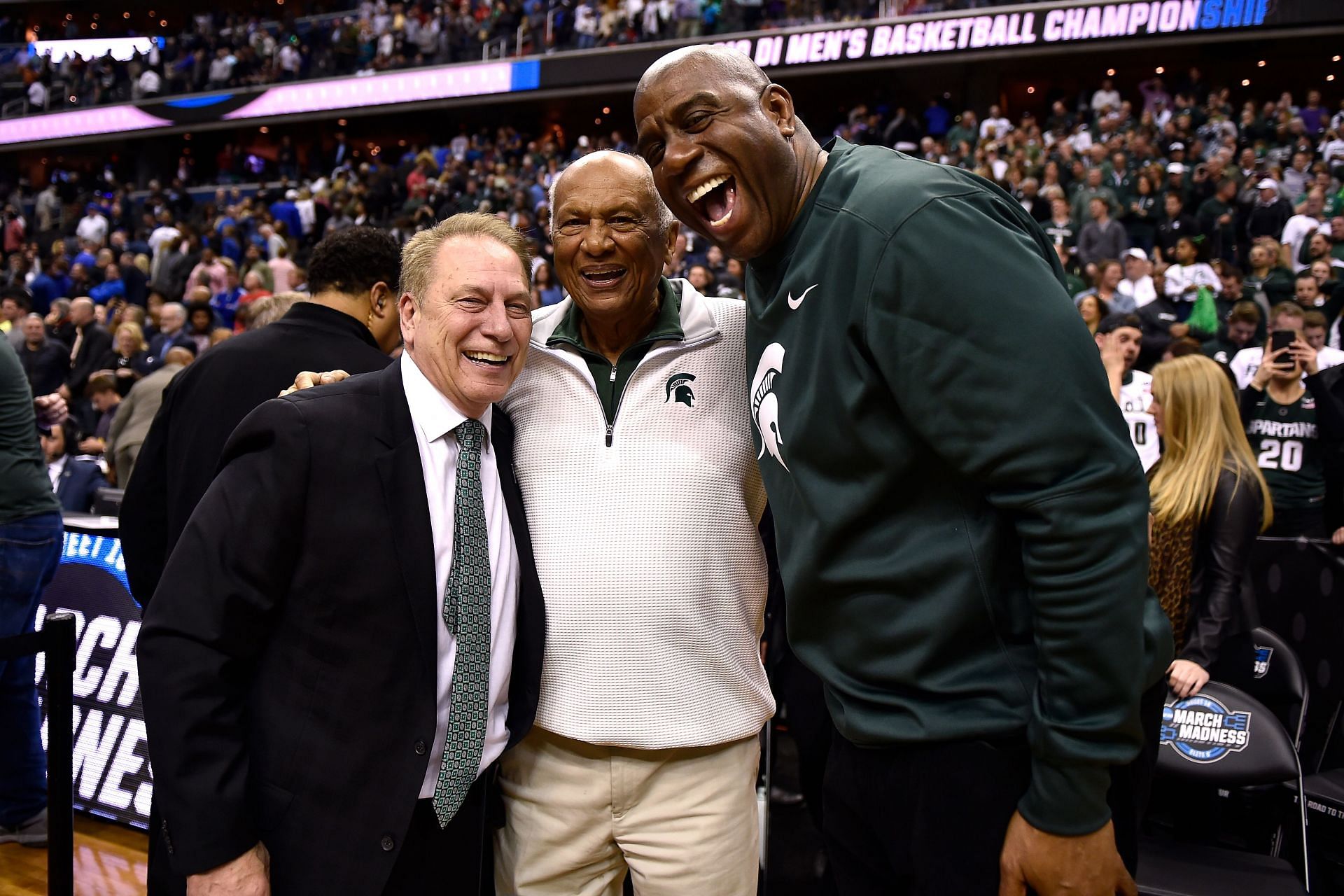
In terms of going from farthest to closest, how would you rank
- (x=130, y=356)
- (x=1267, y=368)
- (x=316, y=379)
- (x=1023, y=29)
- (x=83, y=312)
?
(x=1023, y=29), (x=83, y=312), (x=130, y=356), (x=1267, y=368), (x=316, y=379)

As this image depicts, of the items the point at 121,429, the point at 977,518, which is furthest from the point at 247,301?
the point at 977,518

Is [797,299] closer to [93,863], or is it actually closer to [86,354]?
[93,863]

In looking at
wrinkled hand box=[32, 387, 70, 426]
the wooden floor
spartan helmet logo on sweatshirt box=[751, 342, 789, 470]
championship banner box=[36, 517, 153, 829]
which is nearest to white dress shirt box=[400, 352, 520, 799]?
spartan helmet logo on sweatshirt box=[751, 342, 789, 470]

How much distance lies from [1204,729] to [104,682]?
145 inches

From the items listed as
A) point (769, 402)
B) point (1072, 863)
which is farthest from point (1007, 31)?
point (1072, 863)

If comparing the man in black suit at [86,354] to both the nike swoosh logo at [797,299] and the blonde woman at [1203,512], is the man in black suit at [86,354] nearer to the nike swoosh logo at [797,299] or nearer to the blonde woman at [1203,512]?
the blonde woman at [1203,512]

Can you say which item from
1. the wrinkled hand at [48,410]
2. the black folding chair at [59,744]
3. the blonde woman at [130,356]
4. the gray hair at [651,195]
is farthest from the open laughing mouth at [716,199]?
the blonde woman at [130,356]

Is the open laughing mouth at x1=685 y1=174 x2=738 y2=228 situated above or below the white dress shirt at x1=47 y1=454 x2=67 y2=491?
above

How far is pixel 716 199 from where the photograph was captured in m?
1.60

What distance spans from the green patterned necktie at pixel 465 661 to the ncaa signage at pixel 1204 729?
2.14m

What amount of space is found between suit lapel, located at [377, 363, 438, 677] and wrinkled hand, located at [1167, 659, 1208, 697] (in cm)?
226

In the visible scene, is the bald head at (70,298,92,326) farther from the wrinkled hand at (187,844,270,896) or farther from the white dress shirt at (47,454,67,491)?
the wrinkled hand at (187,844,270,896)

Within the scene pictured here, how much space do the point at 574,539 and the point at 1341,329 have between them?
807 centimetres

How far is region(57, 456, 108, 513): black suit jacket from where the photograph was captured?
20.1ft
